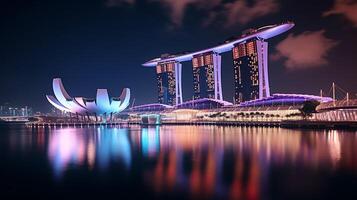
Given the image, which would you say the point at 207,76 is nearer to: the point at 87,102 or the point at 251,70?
the point at 251,70

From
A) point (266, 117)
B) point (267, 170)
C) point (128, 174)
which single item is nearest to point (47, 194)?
point (128, 174)

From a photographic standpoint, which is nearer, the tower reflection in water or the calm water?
the calm water

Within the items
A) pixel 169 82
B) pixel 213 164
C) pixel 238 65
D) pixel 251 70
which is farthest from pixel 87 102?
pixel 169 82

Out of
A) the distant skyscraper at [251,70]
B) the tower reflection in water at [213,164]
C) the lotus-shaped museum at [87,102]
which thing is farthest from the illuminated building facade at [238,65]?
the tower reflection in water at [213,164]

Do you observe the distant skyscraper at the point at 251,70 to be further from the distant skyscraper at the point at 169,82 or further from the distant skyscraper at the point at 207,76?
the distant skyscraper at the point at 169,82

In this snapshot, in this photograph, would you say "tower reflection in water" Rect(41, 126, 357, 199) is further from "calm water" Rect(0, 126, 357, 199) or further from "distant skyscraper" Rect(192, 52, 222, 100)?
"distant skyscraper" Rect(192, 52, 222, 100)

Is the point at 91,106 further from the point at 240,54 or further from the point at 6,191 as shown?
the point at 6,191

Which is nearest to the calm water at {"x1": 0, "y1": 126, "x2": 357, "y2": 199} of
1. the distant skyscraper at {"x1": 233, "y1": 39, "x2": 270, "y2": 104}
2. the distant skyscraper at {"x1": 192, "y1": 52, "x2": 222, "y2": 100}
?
the distant skyscraper at {"x1": 233, "y1": 39, "x2": 270, "y2": 104}
